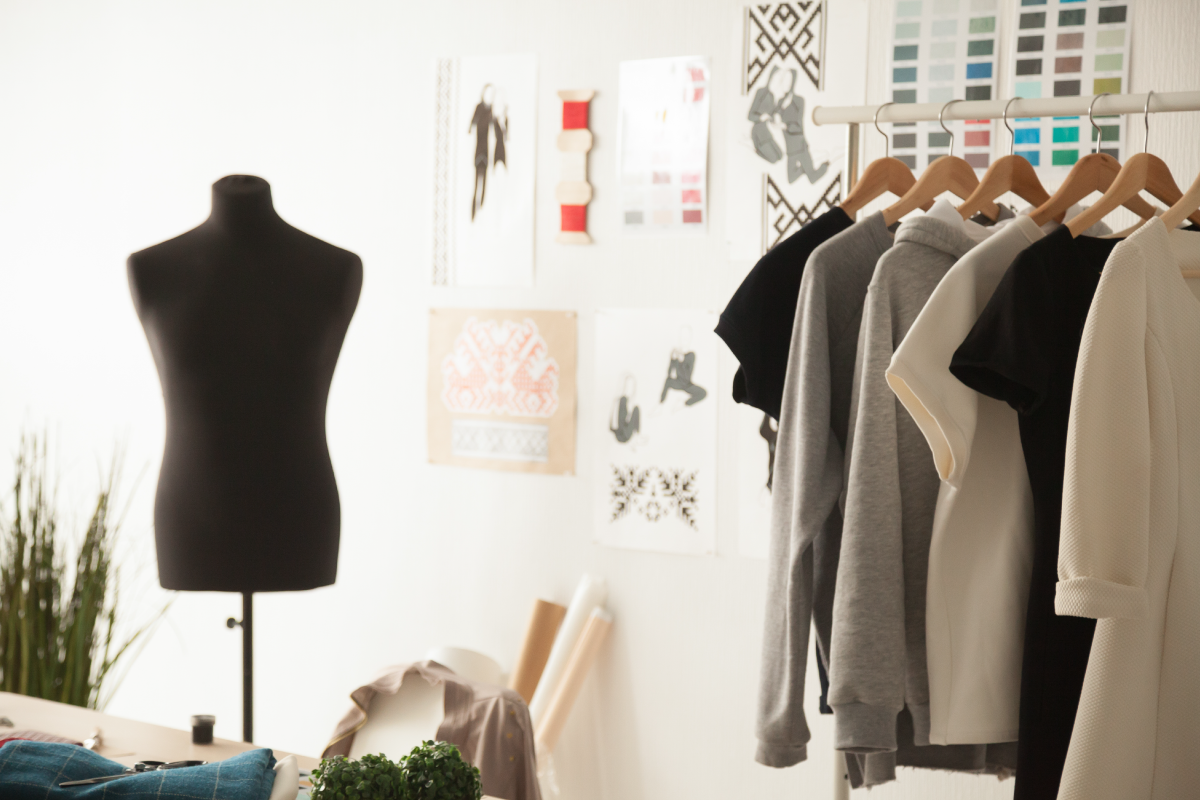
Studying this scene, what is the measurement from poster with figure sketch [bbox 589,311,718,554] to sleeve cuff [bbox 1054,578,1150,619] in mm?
1223

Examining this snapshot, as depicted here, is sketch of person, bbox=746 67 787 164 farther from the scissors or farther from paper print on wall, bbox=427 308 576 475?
the scissors

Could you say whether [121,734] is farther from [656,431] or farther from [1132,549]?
[1132,549]

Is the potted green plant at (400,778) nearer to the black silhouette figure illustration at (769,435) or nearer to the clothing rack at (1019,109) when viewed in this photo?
the clothing rack at (1019,109)

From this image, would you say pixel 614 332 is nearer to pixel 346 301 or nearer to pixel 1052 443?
pixel 346 301

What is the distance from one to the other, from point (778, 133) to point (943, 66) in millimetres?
360

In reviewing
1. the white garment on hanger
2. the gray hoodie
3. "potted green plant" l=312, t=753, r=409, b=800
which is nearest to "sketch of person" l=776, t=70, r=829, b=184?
the gray hoodie

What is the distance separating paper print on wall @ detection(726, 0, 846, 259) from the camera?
7.70ft

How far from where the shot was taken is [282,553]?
2102 millimetres

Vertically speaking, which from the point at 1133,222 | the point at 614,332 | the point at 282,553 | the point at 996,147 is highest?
the point at 996,147

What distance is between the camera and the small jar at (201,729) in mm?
1623

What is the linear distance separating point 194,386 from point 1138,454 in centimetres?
159

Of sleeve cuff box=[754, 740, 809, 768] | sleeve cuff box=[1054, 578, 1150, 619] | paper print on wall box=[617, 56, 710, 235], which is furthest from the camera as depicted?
paper print on wall box=[617, 56, 710, 235]

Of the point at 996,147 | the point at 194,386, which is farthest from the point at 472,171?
→ the point at 996,147

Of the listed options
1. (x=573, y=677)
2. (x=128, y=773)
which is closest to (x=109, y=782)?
(x=128, y=773)
